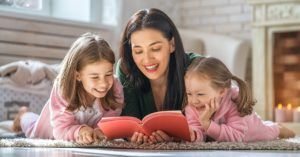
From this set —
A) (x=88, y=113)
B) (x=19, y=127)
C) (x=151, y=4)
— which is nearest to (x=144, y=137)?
(x=88, y=113)

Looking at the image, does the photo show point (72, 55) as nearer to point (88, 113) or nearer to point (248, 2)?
point (88, 113)

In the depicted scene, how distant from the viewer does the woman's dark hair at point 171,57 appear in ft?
6.93

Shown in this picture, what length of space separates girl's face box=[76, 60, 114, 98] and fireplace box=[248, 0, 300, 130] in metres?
2.18

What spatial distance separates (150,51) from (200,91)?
0.21m

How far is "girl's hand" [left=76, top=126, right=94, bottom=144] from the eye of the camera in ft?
6.42

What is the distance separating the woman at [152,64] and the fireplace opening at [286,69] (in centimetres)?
194

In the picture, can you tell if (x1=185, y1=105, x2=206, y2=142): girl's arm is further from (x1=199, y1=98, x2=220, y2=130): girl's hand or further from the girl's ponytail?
the girl's ponytail

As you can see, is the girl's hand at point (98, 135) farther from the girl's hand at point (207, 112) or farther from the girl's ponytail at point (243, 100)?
the girl's ponytail at point (243, 100)

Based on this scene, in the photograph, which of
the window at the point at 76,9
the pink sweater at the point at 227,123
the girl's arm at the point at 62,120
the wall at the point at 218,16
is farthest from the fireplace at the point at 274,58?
the girl's arm at the point at 62,120

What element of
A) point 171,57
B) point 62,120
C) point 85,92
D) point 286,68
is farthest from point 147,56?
point 286,68

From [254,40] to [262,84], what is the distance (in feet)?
0.95

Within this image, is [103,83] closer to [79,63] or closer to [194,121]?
[79,63]

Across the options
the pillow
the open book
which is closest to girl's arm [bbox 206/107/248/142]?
the open book

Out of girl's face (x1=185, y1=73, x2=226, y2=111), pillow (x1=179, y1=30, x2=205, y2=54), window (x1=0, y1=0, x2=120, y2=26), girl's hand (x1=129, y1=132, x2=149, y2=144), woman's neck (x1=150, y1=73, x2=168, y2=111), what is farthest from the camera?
pillow (x1=179, y1=30, x2=205, y2=54)
